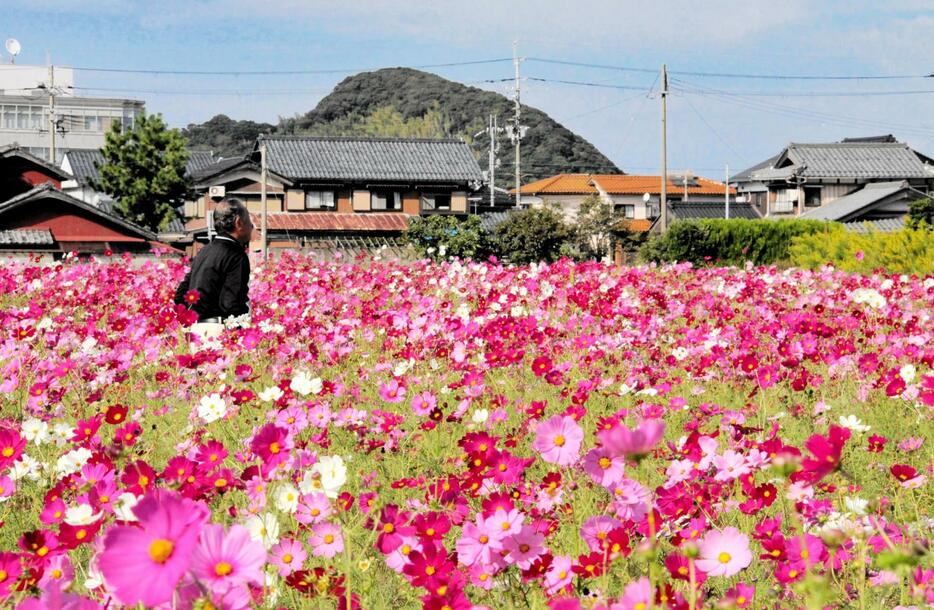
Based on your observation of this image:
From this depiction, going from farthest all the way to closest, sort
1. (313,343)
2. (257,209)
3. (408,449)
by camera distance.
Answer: (257,209), (313,343), (408,449)

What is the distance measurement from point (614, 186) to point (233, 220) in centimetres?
5980

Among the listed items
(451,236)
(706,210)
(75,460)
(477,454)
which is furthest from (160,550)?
(706,210)

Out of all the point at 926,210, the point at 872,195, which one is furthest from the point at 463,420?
the point at 872,195

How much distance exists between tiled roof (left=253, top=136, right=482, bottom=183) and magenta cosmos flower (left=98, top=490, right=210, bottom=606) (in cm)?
4040

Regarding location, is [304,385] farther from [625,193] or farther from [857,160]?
[625,193]

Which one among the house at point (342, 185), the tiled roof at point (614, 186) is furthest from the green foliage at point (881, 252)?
the tiled roof at point (614, 186)

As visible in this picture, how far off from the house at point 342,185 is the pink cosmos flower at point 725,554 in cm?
3672

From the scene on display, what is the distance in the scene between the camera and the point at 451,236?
2711 centimetres

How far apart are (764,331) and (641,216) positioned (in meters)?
58.8

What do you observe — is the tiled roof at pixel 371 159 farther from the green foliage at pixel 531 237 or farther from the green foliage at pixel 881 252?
the green foliage at pixel 881 252

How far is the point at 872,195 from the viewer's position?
44.1m

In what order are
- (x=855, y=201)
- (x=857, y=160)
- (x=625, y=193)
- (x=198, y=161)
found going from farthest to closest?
(x=625, y=193), (x=198, y=161), (x=857, y=160), (x=855, y=201)

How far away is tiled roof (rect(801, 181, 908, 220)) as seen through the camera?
42594 millimetres

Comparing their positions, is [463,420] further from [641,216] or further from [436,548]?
[641,216]
